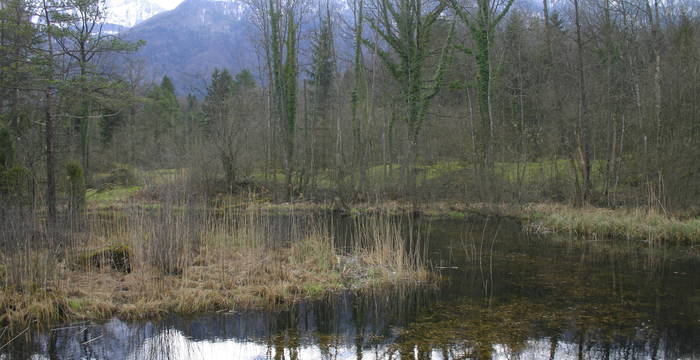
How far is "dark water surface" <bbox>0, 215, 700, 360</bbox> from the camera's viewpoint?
17.8 feet

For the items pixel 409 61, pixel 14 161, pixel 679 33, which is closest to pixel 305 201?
pixel 409 61

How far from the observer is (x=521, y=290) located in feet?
25.6

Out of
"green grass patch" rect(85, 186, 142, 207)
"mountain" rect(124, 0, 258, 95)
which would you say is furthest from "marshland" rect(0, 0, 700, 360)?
"mountain" rect(124, 0, 258, 95)

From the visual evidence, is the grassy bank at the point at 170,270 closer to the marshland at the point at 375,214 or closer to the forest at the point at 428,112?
the marshland at the point at 375,214

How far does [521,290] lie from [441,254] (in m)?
3.15

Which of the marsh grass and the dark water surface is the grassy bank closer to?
the dark water surface

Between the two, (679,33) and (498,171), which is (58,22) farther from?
(679,33)

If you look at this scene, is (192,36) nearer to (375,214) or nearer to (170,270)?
(375,214)

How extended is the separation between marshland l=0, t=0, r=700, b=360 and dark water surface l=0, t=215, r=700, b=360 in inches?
1.6

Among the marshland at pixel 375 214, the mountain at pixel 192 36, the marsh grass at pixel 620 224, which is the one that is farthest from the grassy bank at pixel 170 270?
the mountain at pixel 192 36

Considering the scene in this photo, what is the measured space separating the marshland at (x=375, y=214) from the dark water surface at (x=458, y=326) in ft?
0.13

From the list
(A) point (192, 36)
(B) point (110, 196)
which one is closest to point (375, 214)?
(B) point (110, 196)

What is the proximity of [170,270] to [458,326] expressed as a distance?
446 centimetres

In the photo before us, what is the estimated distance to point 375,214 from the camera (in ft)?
38.5
